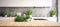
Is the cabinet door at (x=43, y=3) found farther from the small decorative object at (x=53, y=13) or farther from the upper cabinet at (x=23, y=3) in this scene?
the small decorative object at (x=53, y=13)

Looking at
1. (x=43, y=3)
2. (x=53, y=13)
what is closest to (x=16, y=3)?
(x=43, y=3)

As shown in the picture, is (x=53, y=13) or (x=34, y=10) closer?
(x=53, y=13)

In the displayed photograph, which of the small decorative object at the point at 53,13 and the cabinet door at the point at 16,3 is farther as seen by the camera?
the small decorative object at the point at 53,13

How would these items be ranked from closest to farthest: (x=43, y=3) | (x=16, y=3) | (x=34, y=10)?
(x=16, y=3) < (x=43, y=3) < (x=34, y=10)

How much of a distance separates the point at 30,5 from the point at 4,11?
1078 millimetres

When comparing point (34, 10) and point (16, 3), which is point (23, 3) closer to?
point (16, 3)

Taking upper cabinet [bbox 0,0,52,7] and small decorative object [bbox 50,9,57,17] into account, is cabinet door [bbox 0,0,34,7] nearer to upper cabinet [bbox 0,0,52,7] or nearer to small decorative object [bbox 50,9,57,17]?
upper cabinet [bbox 0,0,52,7]

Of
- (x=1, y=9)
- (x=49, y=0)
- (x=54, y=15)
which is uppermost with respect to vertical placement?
(x=49, y=0)

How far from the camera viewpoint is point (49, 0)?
3949 millimetres

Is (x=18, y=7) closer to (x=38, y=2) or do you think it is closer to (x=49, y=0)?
(x=38, y=2)

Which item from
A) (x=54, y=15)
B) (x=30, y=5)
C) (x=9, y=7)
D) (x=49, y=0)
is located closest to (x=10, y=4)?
(x=9, y=7)

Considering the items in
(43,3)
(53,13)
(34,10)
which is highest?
(43,3)

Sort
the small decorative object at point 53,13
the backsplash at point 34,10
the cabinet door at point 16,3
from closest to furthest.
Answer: the cabinet door at point 16,3, the small decorative object at point 53,13, the backsplash at point 34,10

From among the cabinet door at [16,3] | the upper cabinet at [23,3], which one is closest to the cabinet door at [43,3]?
the upper cabinet at [23,3]
